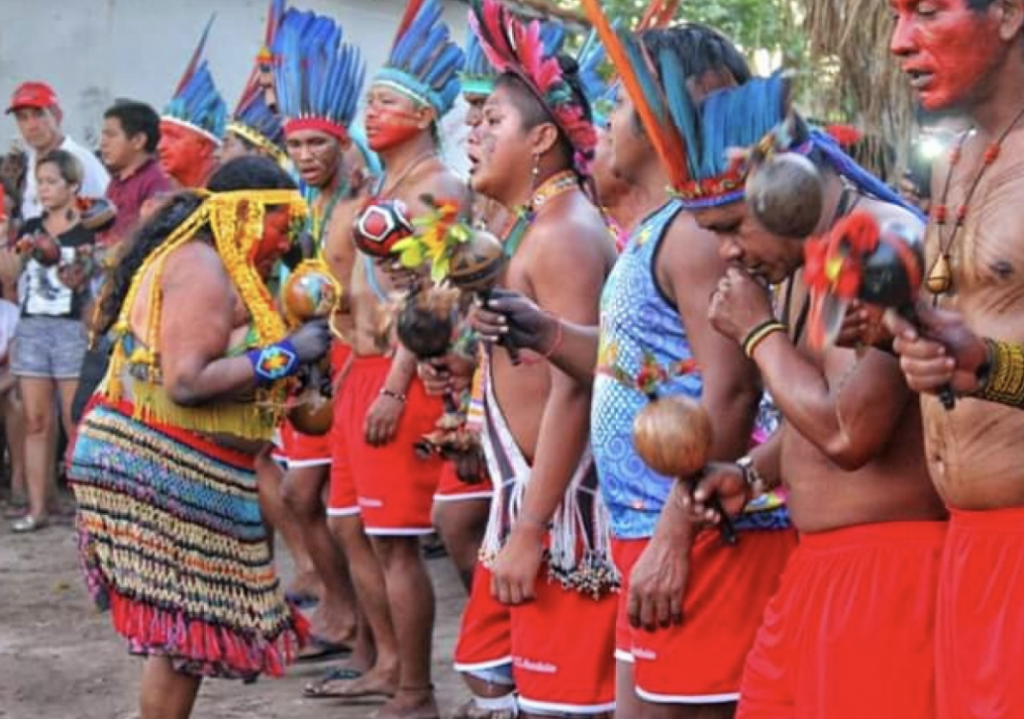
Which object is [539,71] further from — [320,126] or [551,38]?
[320,126]

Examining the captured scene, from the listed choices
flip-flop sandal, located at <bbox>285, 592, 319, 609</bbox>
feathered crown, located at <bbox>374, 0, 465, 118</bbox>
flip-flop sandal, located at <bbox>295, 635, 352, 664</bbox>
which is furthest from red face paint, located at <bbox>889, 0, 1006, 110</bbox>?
flip-flop sandal, located at <bbox>285, 592, 319, 609</bbox>

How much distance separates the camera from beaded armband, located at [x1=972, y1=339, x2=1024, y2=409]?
3213 mm

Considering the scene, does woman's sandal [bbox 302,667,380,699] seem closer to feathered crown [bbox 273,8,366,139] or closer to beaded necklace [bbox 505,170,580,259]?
feathered crown [bbox 273,8,366,139]

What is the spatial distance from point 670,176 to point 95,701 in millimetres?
4360

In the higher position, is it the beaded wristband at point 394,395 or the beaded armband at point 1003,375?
the beaded armband at point 1003,375

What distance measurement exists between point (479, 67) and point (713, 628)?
2.36 m

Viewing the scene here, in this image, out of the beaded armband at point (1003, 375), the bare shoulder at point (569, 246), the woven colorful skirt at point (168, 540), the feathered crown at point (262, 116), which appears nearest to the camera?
the beaded armband at point (1003, 375)

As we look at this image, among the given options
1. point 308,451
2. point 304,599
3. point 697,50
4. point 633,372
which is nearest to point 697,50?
point 697,50

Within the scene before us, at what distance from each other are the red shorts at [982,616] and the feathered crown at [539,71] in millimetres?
2289

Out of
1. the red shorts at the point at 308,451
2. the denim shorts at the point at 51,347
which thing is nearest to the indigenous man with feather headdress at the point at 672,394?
the red shorts at the point at 308,451

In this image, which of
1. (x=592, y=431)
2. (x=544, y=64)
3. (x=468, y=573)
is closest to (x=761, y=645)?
(x=592, y=431)

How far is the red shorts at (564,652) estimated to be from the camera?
5223mm

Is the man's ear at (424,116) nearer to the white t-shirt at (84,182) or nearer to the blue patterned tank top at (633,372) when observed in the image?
the blue patterned tank top at (633,372)

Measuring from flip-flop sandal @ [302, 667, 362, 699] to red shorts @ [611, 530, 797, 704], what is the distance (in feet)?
10.4
